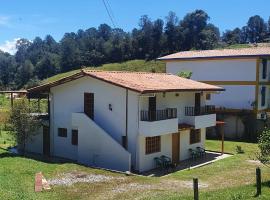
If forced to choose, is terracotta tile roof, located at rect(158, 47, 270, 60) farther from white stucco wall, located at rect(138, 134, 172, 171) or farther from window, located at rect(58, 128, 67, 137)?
window, located at rect(58, 128, 67, 137)

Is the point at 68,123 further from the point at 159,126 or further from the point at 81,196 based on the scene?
the point at 81,196

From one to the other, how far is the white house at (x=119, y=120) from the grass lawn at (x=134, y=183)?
210 cm

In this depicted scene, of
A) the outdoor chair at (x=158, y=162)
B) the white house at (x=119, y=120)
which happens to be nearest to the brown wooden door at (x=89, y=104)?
the white house at (x=119, y=120)

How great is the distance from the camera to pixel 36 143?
103ft

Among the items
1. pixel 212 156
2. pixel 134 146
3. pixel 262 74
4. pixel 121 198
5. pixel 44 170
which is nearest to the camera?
pixel 121 198

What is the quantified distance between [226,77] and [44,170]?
24413 mm

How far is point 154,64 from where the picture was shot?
10931cm

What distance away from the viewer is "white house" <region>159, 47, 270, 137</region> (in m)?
41.2

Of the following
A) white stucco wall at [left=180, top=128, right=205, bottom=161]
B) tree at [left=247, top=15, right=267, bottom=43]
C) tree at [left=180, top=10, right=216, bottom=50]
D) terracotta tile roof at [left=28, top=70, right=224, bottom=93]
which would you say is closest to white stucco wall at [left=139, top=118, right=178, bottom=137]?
terracotta tile roof at [left=28, top=70, right=224, bottom=93]

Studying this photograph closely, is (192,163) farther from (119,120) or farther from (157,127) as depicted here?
(119,120)

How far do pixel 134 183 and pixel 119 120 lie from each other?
5.99 m

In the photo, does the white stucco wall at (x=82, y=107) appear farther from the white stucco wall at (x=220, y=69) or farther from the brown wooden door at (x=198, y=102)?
the white stucco wall at (x=220, y=69)

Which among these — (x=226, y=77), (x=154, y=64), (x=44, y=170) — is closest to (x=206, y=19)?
(x=154, y=64)

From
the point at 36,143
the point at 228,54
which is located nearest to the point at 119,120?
the point at 36,143
